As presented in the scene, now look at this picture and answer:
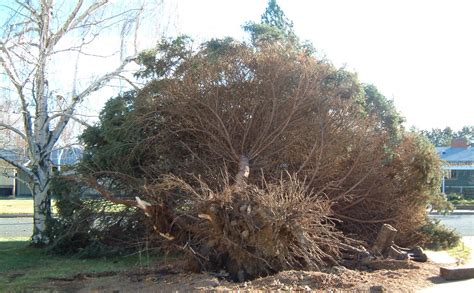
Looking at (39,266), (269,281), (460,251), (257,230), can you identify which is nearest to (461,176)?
(460,251)

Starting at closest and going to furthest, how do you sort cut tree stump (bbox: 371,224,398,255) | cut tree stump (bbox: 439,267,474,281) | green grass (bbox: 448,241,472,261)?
cut tree stump (bbox: 439,267,474,281) < cut tree stump (bbox: 371,224,398,255) < green grass (bbox: 448,241,472,261)

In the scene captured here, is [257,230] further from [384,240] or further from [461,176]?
[461,176]

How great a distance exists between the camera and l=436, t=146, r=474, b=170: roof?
51969 mm

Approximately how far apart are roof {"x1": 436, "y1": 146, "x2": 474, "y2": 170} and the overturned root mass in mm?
45220

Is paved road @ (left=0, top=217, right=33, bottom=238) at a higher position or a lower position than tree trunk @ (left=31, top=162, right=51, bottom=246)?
lower

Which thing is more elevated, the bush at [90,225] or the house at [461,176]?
the bush at [90,225]

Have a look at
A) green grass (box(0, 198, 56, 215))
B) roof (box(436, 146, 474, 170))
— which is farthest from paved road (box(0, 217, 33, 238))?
roof (box(436, 146, 474, 170))

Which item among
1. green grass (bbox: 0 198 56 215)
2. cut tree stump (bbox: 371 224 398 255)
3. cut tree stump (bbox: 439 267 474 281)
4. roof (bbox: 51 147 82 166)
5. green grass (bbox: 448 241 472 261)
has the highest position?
roof (bbox: 51 147 82 166)

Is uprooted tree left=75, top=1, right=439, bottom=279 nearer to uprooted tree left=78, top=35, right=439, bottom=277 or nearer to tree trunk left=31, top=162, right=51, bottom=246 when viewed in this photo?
uprooted tree left=78, top=35, right=439, bottom=277

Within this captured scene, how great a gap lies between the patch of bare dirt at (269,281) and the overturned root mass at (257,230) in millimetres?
374

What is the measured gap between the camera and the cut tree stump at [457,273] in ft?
33.2

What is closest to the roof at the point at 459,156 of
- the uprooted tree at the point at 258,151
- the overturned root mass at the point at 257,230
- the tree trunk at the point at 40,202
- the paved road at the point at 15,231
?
the paved road at the point at 15,231

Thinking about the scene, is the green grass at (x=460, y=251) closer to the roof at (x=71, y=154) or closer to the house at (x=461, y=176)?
the roof at (x=71, y=154)

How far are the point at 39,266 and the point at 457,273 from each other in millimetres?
8716
